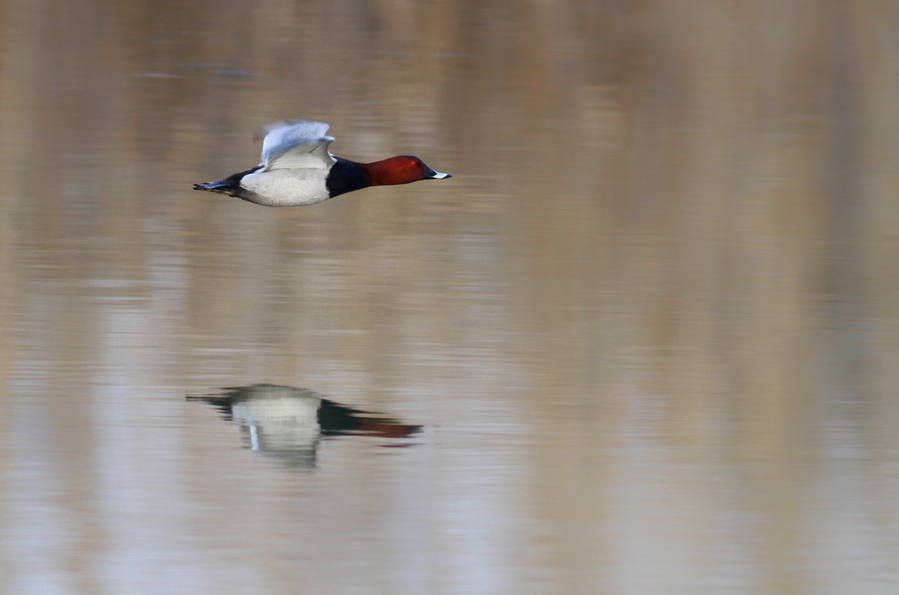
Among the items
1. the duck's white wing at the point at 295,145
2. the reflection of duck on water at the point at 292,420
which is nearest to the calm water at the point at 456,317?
the reflection of duck on water at the point at 292,420

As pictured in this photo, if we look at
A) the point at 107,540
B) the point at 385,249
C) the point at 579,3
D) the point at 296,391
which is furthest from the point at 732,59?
the point at 107,540

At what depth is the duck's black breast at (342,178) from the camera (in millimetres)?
4547

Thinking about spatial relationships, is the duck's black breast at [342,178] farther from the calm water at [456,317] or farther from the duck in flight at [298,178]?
the calm water at [456,317]

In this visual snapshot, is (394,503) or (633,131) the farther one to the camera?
(633,131)

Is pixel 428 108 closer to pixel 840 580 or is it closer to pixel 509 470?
pixel 509 470

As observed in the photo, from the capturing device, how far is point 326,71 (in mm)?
7828

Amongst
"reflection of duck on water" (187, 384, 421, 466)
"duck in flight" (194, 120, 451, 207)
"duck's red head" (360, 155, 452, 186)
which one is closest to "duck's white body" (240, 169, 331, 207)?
"duck in flight" (194, 120, 451, 207)

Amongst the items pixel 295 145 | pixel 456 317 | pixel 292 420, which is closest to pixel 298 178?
pixel 295 145

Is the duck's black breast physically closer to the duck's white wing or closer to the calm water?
the duck's white wing

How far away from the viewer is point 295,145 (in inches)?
170

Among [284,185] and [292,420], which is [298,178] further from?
[292,420]

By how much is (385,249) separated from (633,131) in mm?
2087

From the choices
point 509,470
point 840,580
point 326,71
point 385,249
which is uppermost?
point 326,71

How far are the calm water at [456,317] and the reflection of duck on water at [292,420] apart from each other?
0.04 feet
